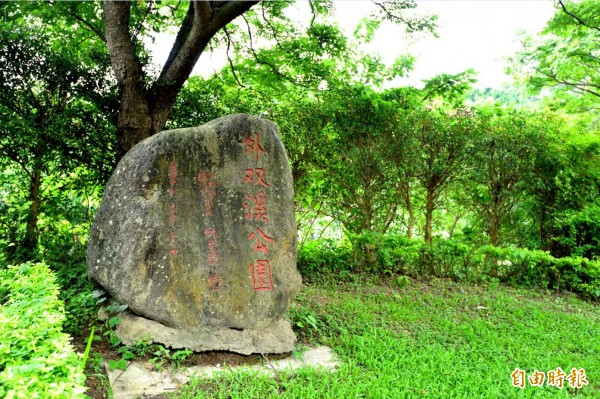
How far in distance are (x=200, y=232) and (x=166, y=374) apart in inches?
49.0

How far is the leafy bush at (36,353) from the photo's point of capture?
218 centimetres

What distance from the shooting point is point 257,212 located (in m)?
4.54

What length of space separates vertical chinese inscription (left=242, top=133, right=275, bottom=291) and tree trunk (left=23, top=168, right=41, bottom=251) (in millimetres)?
3385

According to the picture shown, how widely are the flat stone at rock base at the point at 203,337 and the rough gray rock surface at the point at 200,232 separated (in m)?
0.06

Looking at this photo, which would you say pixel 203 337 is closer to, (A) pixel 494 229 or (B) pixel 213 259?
(B) pixel 213 259

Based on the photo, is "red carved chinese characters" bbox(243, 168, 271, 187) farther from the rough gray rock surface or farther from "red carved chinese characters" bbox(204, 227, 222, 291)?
"red carved chinese characters" bbox(204, 227, 222, 291)

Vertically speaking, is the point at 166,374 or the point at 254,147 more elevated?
the point at 254,147

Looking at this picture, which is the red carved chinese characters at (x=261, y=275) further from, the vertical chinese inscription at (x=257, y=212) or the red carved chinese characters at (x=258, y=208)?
the red carved chinese characters at (x=258, y=208)

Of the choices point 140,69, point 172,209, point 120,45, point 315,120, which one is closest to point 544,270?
point 315,120

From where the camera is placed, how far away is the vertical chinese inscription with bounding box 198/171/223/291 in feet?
14.0

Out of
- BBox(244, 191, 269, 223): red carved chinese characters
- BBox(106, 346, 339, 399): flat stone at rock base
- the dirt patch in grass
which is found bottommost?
BBox(106, 346, 339, 399): flat stone at rock base

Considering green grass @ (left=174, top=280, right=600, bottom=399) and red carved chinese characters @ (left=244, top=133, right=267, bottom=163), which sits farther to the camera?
red carved chinese characters @ (left=244, top=133, right=267, bottom=163)

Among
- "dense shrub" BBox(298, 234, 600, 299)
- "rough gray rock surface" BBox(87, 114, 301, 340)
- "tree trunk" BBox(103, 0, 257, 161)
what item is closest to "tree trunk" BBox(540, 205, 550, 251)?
"dense shrub" BBox(298, 234, 600, 299)

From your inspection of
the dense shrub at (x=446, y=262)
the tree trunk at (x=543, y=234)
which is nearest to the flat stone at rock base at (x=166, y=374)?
the dense shrub at (x=446, y=262)
